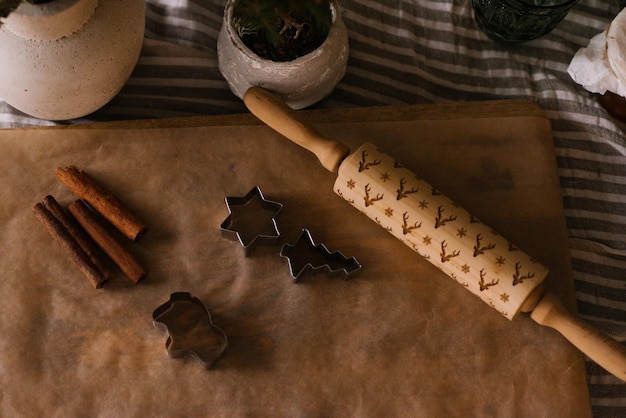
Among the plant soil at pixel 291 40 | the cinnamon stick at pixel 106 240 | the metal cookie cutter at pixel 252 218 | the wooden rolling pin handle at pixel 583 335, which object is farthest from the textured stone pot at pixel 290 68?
the wooden rolling pin handle at pixel 583 335

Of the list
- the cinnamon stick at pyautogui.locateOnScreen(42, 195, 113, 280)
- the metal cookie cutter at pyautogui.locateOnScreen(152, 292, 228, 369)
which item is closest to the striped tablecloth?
the cinnamon stick at pyautogui.locateOnScreen(42, 195, 113, 280)

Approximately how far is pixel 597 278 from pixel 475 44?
0.36m

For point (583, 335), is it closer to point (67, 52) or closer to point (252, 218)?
point (252, 218)

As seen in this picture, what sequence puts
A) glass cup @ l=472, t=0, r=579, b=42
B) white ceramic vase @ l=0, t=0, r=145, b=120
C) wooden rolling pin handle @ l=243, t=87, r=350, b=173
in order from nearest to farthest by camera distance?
1. white ceramic vase @ l=0, t=0, r=145, b=120
2. wooden rolling pin handle @ l=243, t=87, r=350, b=173
3. glass cup @ l=472, t=0, r=579, b=42

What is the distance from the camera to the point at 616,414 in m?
0.84

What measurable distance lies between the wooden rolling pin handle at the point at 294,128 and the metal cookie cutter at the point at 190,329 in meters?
0.21

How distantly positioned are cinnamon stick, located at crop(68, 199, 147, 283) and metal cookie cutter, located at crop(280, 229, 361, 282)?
6.5 inches

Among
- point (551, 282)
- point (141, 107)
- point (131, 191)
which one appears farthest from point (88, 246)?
point (551, 282)

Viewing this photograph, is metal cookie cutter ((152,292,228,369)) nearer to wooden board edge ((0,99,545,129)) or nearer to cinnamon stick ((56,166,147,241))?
cinnamon stick ((56,166,147,241))

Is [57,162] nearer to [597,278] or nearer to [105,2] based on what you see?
[105,2]

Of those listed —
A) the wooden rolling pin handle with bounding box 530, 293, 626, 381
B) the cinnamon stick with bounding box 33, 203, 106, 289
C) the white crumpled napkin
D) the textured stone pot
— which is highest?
the white crumpled napkin

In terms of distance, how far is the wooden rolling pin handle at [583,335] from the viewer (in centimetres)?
70

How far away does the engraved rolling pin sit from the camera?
71 centimetres

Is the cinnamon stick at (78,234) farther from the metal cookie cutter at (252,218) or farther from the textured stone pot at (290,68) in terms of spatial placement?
the textured stone pot at (290,68)
